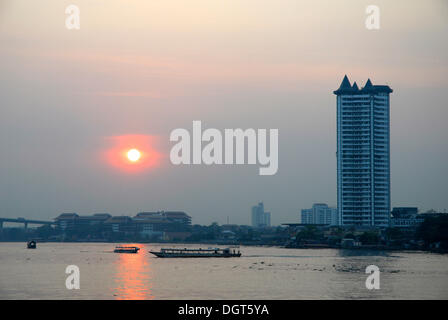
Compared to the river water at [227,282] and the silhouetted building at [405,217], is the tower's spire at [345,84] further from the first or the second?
the river water at [227,282]

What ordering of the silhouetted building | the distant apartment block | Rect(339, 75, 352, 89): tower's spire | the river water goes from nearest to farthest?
1. the river water
2. the silhouetted building
3. the distant apartment block
4. Rect(339, 75, 352, 89): tower's spire

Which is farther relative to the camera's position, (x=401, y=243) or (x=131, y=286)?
(x=401, y=243)

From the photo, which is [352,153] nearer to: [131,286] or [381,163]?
[381,163]

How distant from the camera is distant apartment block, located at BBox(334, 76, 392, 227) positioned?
181875mm

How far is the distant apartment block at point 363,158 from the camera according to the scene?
597 ft

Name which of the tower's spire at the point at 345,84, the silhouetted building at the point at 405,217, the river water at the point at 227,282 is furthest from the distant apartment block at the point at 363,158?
the river water at the point at 227,282

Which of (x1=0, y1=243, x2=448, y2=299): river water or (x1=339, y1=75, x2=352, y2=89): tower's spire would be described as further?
(x1=339, y1=75, x2=352, y2=89): tower's spire

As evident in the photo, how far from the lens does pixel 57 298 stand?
163 feet

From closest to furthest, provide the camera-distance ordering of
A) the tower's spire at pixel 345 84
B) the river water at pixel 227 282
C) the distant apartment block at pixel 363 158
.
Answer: the river water at pixel 227 282 → the distant apartment block at pixel 363 158 → the tower's spire at pixel 345 84

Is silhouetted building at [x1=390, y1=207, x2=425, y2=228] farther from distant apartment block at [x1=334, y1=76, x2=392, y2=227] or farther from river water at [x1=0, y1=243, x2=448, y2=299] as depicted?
river water at [x1=0, y1=243, x2=448, y2=299]

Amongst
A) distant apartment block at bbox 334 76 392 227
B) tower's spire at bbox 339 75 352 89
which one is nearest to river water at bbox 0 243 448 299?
distant apartment block at bbox 334 76 392 227

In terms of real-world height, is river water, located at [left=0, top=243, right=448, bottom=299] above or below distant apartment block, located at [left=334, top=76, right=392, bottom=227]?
below

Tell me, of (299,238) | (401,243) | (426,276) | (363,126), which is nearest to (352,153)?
(363,126)
